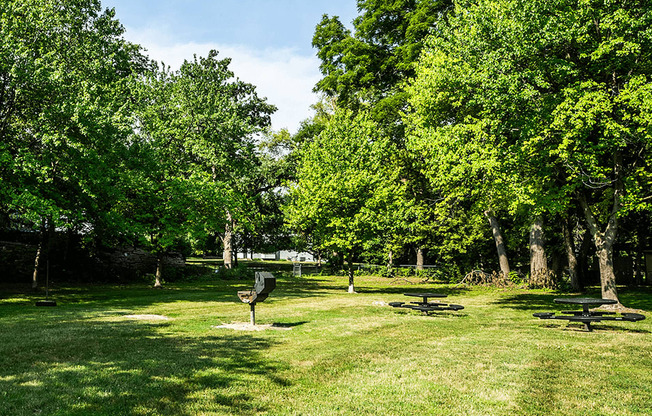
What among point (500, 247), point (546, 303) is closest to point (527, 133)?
point (546, 303)

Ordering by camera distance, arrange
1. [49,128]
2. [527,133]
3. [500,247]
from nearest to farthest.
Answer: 1. [527,133]
2. [49,128]
3. [500,247]

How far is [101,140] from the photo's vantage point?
793 inches

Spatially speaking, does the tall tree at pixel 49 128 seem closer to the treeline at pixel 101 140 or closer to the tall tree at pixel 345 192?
the treeline at pixel 101 140

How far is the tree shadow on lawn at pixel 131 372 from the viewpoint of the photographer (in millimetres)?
5758

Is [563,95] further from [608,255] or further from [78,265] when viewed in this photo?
[78,265]

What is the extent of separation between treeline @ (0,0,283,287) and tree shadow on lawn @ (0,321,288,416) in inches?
366

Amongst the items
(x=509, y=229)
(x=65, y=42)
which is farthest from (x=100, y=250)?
(x=509, y=229)

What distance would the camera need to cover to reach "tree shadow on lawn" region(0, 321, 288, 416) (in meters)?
5.76

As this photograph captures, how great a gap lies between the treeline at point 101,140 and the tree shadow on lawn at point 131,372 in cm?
930

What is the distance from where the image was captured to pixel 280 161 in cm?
→ 4703

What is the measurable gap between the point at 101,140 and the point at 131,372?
51.3 feet

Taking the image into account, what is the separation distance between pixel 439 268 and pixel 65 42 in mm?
29767

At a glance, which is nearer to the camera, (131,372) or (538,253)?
(131,372)

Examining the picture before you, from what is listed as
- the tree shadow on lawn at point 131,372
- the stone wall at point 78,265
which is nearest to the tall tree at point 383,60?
the stone wall at point 78,265
